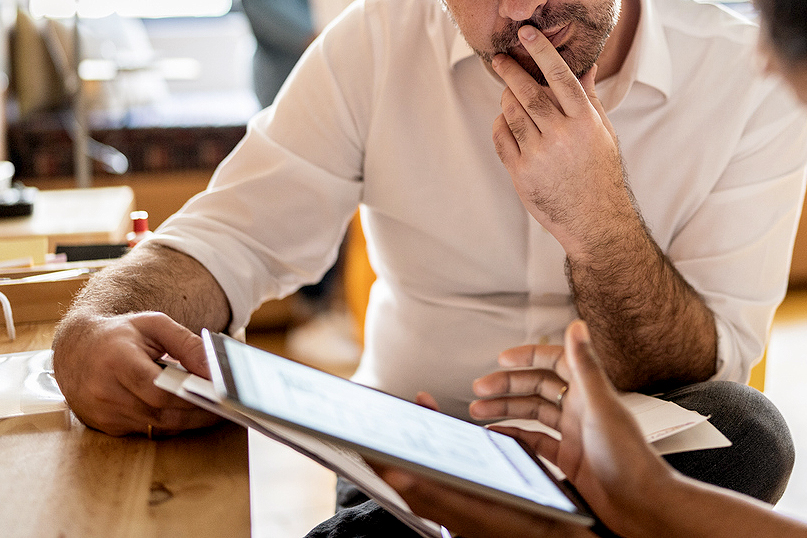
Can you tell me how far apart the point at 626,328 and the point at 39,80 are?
2673mm

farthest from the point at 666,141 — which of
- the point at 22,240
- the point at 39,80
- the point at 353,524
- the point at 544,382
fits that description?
the point at 39,80

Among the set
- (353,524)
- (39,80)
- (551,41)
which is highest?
(551,41)

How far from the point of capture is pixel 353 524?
645 mm

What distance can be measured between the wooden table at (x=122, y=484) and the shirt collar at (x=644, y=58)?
2.04ft

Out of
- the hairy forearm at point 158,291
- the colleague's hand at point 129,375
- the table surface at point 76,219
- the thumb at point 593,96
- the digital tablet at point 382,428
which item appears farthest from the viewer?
the table surface at point 76,219

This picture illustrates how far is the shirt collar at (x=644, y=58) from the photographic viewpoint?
0.98 metres

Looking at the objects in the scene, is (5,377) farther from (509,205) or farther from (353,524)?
(509,205)

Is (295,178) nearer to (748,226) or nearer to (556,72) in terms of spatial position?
(556,72)

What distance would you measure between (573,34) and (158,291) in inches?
21.7

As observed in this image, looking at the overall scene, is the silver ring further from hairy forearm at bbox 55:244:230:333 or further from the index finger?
hairy forearm at bbox 55:244:230:333

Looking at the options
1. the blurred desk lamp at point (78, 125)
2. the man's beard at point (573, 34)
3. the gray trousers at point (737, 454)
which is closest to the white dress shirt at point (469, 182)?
the man's beard at point (573, 34)

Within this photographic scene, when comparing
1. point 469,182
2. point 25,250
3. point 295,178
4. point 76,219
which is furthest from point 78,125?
point 469,182

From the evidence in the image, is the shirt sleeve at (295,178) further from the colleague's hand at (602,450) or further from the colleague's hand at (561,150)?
the colleague's hand at (602,450)

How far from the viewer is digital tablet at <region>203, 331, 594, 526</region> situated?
1.47 feet
